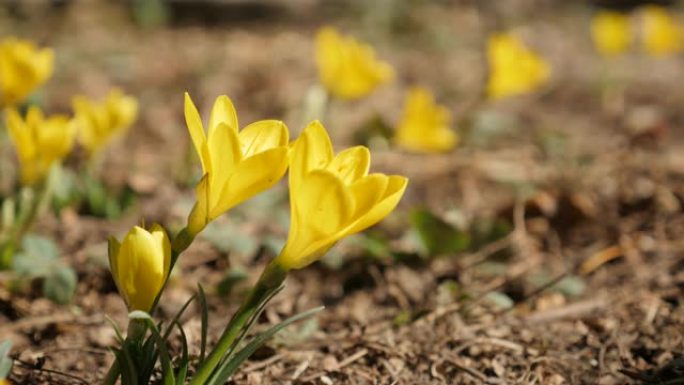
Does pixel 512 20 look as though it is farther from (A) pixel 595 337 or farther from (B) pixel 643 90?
(A) pixel 595 337

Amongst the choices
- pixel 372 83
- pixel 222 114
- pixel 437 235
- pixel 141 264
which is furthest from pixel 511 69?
pixel 141 264

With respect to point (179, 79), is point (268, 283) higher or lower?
higher

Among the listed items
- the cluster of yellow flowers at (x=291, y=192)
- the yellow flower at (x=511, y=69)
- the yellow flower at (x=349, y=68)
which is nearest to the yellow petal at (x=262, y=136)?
the cluster of yellow flowers at (x=291, y=192)

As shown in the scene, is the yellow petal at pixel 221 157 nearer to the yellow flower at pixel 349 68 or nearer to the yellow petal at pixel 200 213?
the yellow petal at pixel 200 213

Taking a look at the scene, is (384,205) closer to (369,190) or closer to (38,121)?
(369,190)

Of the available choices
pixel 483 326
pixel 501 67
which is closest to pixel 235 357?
pixel 483 326

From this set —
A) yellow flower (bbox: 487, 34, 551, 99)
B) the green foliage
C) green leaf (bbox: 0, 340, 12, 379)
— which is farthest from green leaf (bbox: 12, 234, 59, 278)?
yellow flower (bbox: 487, 34, 551, 99)
